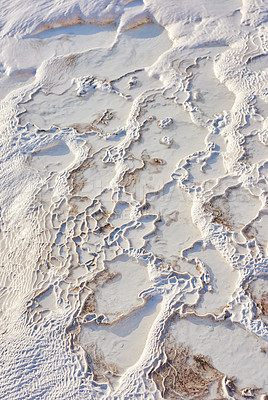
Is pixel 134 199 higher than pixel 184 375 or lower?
higher

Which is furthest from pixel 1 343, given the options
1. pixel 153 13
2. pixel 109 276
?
pixel 153 13

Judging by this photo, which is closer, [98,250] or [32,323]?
[32,323]

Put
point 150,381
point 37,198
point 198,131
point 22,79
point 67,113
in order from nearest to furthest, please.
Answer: point 150,381 < point 37,198 < point 198,131 < point 67,113 < point 22,79

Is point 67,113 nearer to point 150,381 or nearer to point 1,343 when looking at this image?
point 1,343

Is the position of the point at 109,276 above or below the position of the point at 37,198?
below

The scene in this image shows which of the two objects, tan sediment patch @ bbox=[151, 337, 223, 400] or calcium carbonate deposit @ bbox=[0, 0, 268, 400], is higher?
calcium carbonate deposit @ bbox=[0, 0, 268, 400]

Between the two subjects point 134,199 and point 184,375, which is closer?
point 184,375

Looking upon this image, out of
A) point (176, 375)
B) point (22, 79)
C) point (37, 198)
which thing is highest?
point (22, 79)

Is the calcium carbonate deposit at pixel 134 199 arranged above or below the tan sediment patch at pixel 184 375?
above
